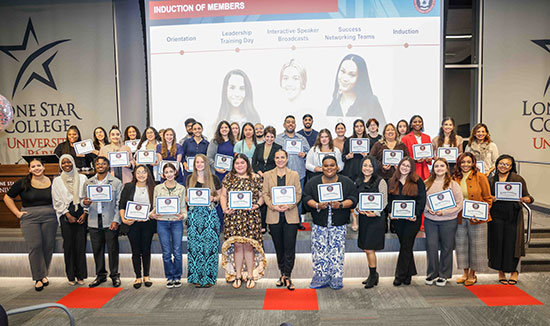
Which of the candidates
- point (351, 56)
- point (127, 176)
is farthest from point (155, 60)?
point (351, 56)

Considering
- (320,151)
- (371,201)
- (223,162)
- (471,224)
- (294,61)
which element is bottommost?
(471,224)

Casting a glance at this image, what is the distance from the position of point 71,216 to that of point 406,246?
3960mm

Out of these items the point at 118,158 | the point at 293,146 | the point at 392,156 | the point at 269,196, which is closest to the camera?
the point at 269,196

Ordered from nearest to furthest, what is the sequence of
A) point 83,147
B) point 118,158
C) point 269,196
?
point 269,196 → point 118,158 → point 83,147

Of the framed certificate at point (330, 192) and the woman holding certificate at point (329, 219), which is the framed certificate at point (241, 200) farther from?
the framed certificate at point (330, 192)

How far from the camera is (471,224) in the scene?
432 cm

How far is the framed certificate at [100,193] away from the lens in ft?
14.1

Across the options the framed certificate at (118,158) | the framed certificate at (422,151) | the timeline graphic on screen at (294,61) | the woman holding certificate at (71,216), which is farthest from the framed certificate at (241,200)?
the timeline graphic on screen at (294,61)

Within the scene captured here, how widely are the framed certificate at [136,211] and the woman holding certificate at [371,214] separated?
94.3 inches

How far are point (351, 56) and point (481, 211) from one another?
3791 mm

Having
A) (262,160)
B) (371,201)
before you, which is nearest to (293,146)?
(262,160)

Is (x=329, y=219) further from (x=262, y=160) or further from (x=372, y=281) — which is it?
(x=262, y=160)

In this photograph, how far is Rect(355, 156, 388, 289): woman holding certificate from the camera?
4.14 meters

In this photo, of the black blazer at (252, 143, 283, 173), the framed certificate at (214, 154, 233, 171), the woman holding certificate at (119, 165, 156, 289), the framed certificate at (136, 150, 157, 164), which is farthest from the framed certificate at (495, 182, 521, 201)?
the framed certificate at (136, 150, 157, 164)
